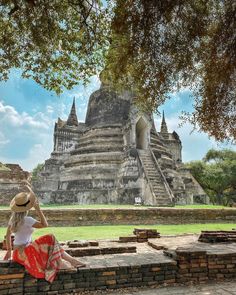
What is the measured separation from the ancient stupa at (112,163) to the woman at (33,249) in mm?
13085

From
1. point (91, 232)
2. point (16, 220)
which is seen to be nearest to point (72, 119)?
point (91, 232)

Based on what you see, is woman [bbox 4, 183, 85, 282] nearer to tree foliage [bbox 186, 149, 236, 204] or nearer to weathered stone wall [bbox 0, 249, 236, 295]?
weathered stone wall [bbox 0, 249, 236, 295]

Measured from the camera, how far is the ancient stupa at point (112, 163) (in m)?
18.6

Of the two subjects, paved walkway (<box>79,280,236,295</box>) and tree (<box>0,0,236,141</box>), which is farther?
tree (<box>0,0,236,141</box>)

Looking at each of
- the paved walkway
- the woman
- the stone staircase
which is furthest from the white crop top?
the stone staircase

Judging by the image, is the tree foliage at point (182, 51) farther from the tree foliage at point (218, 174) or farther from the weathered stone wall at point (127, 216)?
the tree foliage at point (218, 174)

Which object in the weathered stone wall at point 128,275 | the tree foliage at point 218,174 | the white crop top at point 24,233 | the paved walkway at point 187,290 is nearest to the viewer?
the weathered stone wall at point 128,275

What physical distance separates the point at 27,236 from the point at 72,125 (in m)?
23.0

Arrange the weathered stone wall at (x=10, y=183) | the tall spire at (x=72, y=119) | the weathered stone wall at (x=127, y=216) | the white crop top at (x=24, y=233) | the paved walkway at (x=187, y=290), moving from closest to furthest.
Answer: the paved walkway at (x=187, y=290), the white crop top at (x=24, y=233), the weathered stone wall at (x=127, y=216), the weathered stone wall at (x=10, y=183), the tall spire at (x=72, y=119)

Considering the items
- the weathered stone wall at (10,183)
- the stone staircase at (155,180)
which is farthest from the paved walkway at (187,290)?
the weathered stone wall at (10,183)

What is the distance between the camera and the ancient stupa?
1859cm

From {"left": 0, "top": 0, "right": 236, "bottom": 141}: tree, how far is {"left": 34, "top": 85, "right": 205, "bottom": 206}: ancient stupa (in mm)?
8325

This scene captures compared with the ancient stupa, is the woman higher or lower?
lower

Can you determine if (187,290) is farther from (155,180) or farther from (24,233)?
(155,180)
